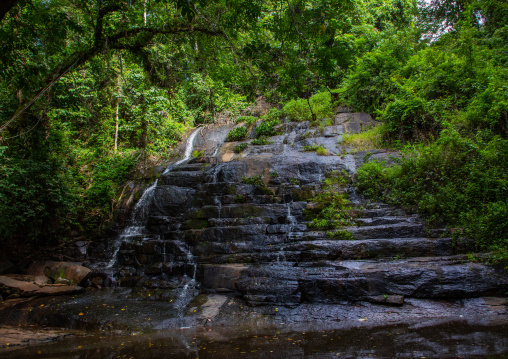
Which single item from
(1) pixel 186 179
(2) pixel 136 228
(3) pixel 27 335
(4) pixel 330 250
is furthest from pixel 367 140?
(3) pixel 27 335

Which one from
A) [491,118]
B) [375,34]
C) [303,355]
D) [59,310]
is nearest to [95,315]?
[59,310]

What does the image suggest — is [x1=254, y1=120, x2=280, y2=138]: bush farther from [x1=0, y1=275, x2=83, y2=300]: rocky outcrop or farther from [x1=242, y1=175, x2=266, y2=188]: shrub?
[x1=0, y1=275, x2=83, y2=300]: rocky outcrop

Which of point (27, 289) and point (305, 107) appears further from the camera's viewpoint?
point (305, 107)

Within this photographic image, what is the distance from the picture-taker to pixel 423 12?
14.2m

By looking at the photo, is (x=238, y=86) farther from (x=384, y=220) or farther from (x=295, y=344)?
(x=295, y=344)

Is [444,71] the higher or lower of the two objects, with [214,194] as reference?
higher

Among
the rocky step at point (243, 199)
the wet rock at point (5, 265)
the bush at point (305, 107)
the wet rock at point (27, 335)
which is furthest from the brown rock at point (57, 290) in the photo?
the bush at point (305, 107)

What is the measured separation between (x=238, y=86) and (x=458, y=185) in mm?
5793

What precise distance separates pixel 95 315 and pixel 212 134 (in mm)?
11693

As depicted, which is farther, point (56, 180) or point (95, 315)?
point (56, 180)

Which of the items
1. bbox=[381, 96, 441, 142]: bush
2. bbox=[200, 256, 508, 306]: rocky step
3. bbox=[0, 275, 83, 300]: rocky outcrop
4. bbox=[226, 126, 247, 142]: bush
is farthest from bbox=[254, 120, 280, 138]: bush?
bbox=[0, 275, 83, 300]: rocky outcrop

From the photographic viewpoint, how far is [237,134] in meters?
14.4

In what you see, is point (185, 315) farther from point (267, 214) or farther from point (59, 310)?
point (267, 214)

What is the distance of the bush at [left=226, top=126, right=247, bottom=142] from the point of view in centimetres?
1437
